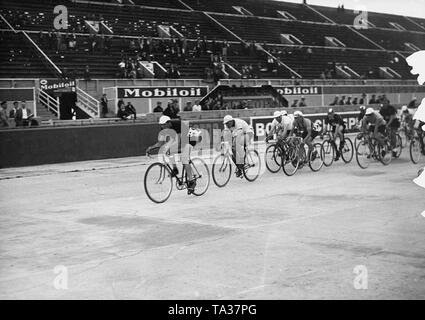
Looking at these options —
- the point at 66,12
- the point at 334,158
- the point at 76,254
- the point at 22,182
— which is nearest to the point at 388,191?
the point at 334,158

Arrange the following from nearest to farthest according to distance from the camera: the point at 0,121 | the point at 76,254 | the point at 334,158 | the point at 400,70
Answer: the point at 76,254, the point at 334,158, the point at 0,121, the point at 400,70

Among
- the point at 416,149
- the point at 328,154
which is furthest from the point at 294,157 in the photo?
the point at 416,149

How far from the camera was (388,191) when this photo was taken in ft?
41.0

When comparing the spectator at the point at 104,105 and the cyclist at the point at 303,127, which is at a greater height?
the spectator at the point at 104,105

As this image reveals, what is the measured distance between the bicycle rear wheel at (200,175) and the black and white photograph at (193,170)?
0.03m

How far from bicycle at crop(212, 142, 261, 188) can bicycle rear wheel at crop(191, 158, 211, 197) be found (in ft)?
2.00

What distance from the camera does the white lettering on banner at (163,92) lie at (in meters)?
28.7

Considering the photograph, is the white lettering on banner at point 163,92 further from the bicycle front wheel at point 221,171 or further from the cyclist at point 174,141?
the cyclist at point 174,141

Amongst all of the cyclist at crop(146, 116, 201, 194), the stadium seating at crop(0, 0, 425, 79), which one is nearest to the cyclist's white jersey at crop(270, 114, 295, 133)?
the cyclist at crop(146, 116, 201, 194)

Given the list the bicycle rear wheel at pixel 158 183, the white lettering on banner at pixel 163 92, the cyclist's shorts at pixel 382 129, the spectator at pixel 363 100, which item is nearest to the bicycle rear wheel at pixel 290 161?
the cyclist's shorts at pixel 382 129

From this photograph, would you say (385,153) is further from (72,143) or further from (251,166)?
(72,143)

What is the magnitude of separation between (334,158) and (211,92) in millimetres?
12925

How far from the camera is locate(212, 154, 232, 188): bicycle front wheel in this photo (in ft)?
45.1

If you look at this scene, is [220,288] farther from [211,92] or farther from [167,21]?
[167,21]
